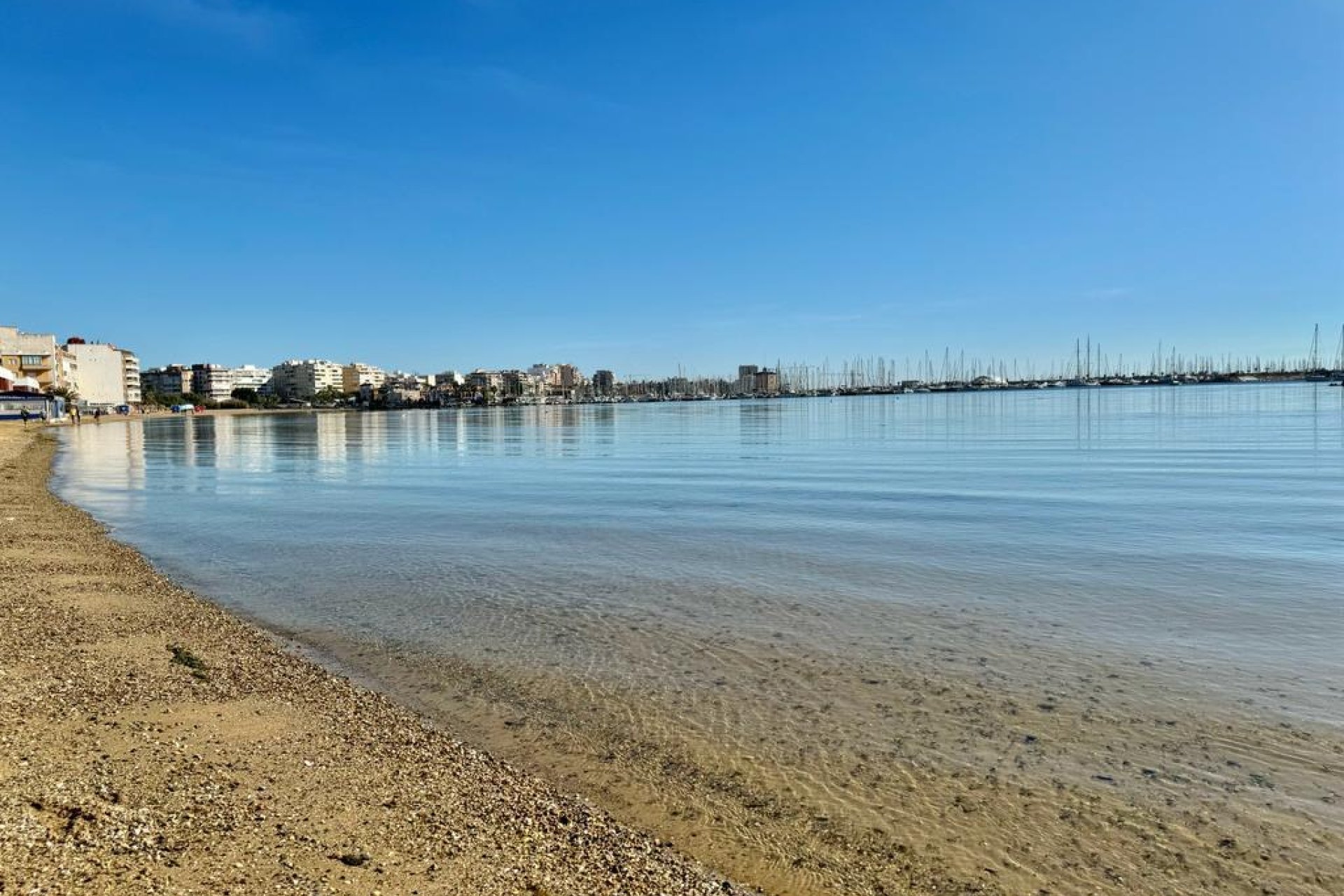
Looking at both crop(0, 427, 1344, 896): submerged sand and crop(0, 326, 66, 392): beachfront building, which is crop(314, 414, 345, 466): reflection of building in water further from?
crop(0, 326, 66, 392): beachfront building

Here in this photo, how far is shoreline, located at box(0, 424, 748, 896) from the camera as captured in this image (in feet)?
15.0

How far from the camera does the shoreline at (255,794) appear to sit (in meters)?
4.58

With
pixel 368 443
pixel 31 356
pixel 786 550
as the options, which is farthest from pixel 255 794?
pixel 31 356

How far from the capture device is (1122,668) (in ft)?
29.0

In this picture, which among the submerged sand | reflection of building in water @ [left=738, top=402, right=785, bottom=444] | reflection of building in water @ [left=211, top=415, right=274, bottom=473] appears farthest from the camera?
reflection of building in water @ [left=738, top=402, right=785, bottom=444]

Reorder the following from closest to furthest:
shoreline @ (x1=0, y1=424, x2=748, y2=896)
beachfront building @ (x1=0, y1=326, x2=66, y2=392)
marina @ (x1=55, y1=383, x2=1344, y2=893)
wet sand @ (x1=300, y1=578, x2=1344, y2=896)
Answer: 1. shoreline @ (x1=0, y1=424, x2=748, y2=896)
2. wet sand @ (x1=300, y1=578, x2=1344, y2=896)
3. marina @ (x1=55, y1=383, x2=1344, y2=893)
4. beachfront building @ (x1=0, y1=326, x2=66, y2=392)

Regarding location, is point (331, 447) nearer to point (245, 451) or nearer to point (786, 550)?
point (245, 451)

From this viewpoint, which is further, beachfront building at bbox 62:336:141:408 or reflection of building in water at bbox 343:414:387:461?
beachfront building at bbox 62:336:141:408

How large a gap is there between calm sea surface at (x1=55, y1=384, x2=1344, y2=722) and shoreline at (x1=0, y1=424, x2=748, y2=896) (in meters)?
2.48

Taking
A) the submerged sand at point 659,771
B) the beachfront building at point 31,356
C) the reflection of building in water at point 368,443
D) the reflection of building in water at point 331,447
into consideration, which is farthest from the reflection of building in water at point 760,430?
the beachfront building at point 31,356

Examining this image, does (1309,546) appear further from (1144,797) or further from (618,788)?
(618,788)

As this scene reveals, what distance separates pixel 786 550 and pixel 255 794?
1156 cm

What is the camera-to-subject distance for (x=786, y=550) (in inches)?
629

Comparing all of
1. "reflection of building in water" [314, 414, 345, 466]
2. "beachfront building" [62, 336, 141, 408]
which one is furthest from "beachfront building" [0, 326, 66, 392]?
"reflection of building in water" [314, 414, 345, 466]
